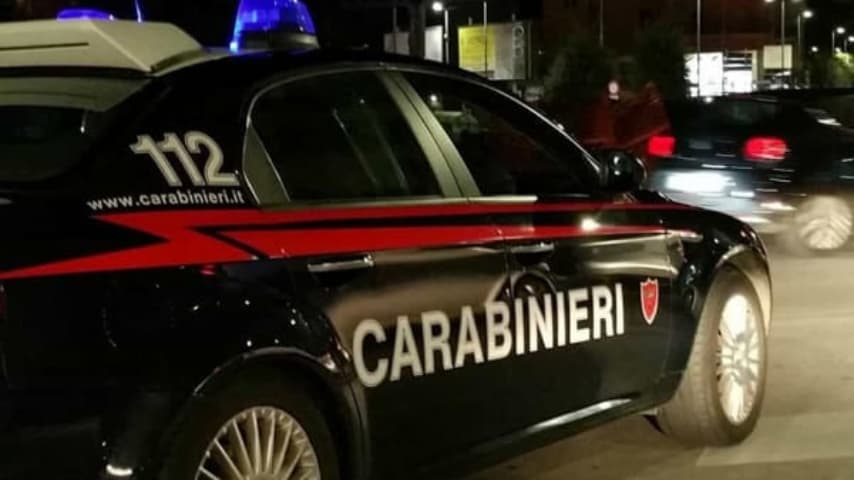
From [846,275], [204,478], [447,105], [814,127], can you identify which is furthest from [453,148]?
[814,127]

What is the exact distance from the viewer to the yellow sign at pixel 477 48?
2943 inches

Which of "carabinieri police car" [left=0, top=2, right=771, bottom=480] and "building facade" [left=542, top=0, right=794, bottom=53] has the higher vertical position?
"building facade" [left=542, top=0, right=794, bottom=53]

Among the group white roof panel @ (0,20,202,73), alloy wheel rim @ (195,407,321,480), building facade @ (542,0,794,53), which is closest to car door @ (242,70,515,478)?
alloy wheel rim @ (195,407,321,480)

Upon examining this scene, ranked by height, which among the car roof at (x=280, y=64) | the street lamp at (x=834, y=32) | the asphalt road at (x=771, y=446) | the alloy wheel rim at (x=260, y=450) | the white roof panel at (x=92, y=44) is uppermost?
the street lamp at (x=834, y=32)

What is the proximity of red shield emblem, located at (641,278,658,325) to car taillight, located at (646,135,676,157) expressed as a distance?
7914 mm

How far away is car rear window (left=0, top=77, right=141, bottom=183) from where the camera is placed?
3.83 m

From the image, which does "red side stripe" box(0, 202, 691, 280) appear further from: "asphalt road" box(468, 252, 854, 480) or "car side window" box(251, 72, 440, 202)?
"asphalt road" box(468, 252, 854, 480)

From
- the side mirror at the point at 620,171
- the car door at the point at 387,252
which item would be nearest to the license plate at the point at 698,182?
the side mirror at the point at 620,171

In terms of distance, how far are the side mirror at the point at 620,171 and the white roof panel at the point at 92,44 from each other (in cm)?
177

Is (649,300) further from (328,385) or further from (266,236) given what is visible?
(266,236)

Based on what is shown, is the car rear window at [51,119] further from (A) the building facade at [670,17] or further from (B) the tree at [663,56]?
(A) the building facade at [670,17]

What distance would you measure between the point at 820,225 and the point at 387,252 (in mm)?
9743

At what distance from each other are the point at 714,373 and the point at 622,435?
2.32 feet

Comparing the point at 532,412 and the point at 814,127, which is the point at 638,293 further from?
the point at 814,127
